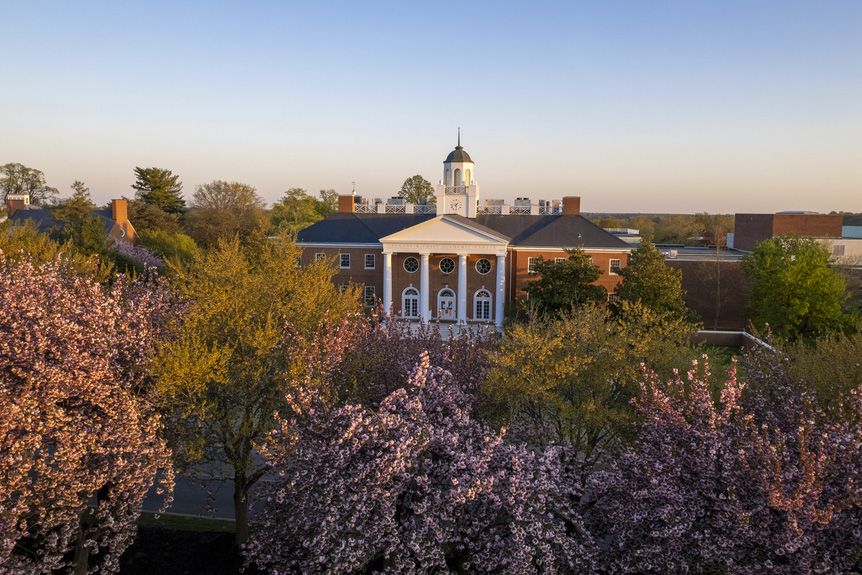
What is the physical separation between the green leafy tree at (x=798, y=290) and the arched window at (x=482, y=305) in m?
18.9

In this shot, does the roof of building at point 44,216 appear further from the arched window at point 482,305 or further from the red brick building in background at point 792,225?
the red brick building in background at point 792,225

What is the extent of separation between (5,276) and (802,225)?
7253 cm

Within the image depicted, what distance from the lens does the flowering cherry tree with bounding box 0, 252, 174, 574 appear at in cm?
1065

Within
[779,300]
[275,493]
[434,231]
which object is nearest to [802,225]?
[779,300]

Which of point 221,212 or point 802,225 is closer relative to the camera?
point 802,225

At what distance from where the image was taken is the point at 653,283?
37.4 metres

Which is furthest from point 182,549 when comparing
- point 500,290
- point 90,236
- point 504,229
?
point 504,229

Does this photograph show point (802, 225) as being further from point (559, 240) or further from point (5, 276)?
point (5, 276)

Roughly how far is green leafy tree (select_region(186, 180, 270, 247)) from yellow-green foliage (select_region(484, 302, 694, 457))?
60.3m

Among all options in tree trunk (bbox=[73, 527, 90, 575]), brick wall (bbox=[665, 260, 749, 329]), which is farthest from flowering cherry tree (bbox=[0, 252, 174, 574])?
brick wall (bbox=[665, 260, 749, 329])

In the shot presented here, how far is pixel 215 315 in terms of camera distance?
590 inches

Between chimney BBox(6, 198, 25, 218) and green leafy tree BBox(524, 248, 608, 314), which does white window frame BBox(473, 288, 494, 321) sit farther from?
chimney BBox(6, 198, 25, 218)

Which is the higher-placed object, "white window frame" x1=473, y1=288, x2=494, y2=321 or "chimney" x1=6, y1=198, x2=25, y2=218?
"chimney" x1=6, y1=198, x2=25, y2=218

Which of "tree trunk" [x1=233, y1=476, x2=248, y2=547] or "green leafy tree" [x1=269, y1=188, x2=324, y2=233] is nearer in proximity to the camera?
"tree trunk" [x1=233, y1=476, x2=248, y2=547]
